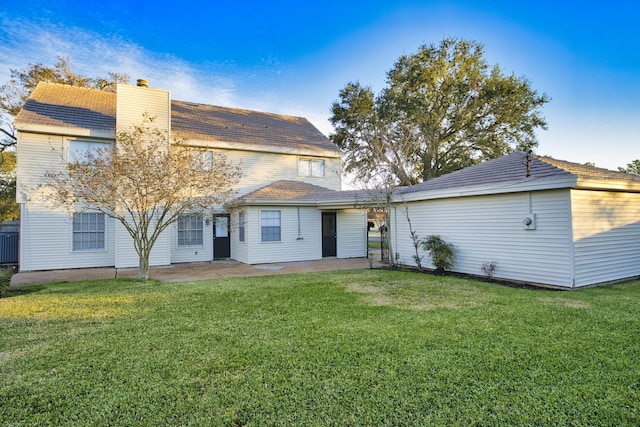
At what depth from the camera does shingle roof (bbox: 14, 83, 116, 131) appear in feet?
39.5

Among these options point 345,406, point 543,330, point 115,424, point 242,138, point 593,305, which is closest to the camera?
point 115,424

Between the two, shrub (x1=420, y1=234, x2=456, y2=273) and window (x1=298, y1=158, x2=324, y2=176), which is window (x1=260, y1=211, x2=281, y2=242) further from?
Answer: shrub (x1=420, y1=234, x2=456, y2=273)

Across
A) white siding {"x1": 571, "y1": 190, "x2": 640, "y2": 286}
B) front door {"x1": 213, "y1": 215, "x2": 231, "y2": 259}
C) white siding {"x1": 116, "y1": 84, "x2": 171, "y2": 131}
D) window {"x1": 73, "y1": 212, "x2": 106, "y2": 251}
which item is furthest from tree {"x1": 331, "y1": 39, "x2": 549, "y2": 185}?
window {"x1": 73, "y1": 212, "x2": 106, "y2": 251}

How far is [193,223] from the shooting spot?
47.2 ft

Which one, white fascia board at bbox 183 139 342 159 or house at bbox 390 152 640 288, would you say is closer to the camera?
house at bbox 390 152 640 288

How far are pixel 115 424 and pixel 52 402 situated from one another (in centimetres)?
86

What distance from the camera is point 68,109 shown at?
13.1 metres

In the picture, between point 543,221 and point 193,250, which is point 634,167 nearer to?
point 543,221

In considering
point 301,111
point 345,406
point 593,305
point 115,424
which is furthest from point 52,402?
point 301,111

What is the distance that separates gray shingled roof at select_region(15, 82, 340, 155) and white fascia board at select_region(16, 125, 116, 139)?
0.48ft

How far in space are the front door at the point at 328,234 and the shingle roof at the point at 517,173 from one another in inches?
159

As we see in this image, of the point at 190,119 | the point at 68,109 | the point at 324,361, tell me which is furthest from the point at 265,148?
the point at 324,361

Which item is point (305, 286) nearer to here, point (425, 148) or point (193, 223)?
point (193, 223)

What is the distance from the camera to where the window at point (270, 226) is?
45.0 feet
